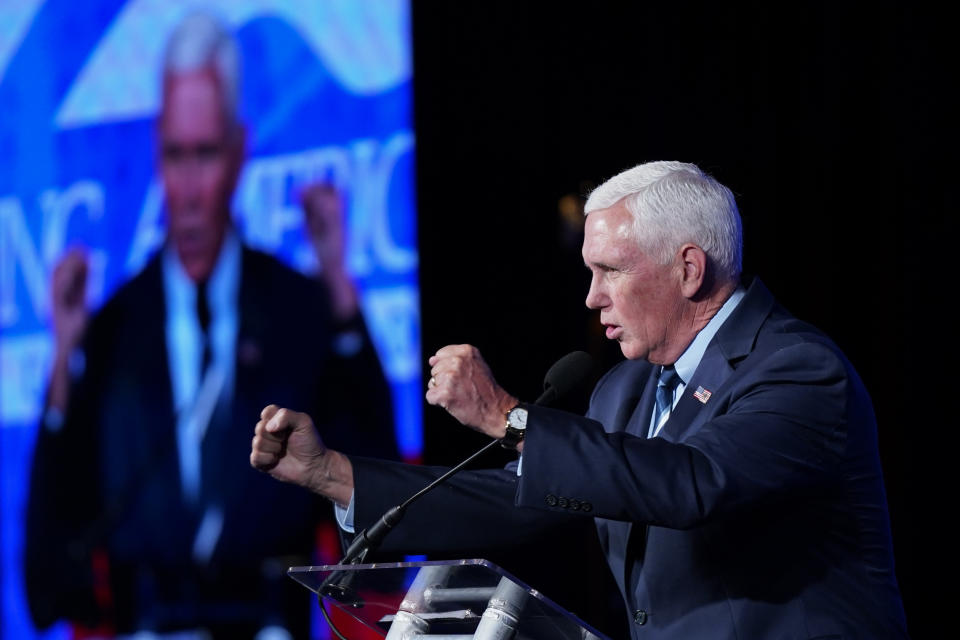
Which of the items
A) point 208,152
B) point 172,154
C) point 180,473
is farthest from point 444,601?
point 172,154

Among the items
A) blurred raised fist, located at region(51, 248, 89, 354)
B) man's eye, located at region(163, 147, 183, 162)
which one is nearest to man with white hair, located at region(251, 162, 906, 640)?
man's eye, located at region(163, 147, 183, 162)

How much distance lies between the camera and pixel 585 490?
5.07 ft

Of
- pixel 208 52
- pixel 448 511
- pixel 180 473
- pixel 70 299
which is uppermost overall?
pixel 208 52

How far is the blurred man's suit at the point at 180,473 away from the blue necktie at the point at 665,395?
173 centimetres

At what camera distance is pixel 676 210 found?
188 cm

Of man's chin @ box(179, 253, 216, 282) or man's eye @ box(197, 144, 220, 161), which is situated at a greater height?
man's eye @ box(197, 144, 220, 161)

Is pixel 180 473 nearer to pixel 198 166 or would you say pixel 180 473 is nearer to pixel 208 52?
pixel 198 166

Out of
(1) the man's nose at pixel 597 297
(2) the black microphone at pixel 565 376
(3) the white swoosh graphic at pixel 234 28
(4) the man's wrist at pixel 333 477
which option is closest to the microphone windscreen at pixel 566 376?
(2) the black microphone at pixel 565 376

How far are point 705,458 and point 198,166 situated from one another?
2.96 metres

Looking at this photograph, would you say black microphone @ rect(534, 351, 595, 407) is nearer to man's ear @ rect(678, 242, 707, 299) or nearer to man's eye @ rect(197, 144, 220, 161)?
man's ear @ rect(678, 242, 707, 299)

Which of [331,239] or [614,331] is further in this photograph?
[331,239]

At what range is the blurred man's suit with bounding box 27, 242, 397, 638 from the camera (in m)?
3.79

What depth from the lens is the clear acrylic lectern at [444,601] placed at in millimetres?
1391

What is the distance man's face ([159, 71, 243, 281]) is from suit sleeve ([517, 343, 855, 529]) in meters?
2.69
